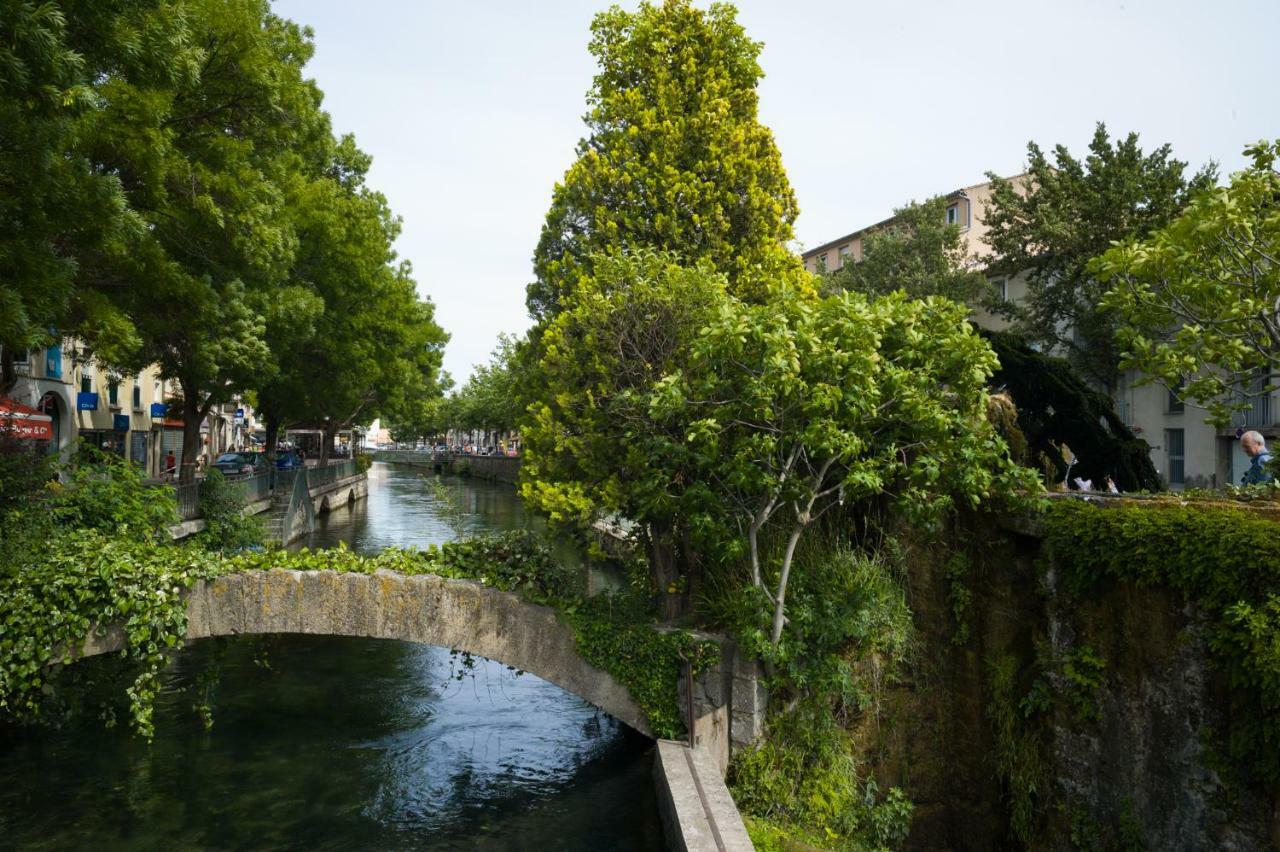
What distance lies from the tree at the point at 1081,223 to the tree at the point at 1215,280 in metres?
13.0

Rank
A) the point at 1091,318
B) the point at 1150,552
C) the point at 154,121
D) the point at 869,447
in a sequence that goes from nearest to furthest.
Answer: the point at 1150,552 < the point at 869,447 < the point at 154,121 < the point at 1091,318

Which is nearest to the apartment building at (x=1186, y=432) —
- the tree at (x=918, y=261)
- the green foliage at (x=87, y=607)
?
the tree at (x=918, y=261)

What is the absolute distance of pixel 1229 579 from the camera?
7.98 m

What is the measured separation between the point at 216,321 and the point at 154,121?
4.45 meters

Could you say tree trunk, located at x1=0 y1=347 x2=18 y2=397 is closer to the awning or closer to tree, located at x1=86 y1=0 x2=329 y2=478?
the awning

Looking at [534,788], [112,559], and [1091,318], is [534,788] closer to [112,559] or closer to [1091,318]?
[112,559]

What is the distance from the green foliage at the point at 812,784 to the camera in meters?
9.51

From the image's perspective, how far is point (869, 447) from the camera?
991 cm

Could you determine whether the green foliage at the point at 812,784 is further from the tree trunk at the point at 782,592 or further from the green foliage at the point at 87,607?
the green foliage at the point at 87,607

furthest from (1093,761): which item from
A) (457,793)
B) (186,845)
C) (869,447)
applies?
(186,845)

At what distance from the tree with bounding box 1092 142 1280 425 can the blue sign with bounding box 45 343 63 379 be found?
32966 mm

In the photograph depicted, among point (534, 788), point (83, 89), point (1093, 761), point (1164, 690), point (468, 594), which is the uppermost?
point (83, 89)

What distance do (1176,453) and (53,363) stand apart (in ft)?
124

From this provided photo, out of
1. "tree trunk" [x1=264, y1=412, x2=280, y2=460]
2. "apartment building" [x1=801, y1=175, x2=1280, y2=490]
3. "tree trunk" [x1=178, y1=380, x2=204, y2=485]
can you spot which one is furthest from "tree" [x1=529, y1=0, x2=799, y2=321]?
"tree trunk" [x1=264, y1=412, x2=280, y2=460]
